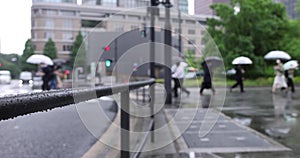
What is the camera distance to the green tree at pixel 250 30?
26188 mm

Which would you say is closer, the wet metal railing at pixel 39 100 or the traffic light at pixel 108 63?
the wet metal railing at pixel 39 100

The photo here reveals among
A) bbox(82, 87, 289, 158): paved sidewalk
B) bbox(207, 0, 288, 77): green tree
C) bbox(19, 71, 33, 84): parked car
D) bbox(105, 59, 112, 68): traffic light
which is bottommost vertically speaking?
bbox(82, 87, 289, 158): paved sidewalk

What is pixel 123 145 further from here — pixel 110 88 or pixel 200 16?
pixel 200 16

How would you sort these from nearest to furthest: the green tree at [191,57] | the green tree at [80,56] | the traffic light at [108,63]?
the green tree at [80,56], the traffic light at [108,63], the green tree at [191,57]

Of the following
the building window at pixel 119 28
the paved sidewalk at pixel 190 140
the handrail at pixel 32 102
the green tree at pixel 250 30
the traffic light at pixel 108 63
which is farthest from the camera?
the green tree at pixel 250 30

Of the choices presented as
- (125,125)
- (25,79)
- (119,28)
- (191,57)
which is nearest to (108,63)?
(119,28)

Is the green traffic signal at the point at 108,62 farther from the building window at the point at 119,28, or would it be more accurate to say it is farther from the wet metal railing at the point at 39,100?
the wet metal railing at the point at 39,100

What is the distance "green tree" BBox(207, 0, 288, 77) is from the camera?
26188 mm

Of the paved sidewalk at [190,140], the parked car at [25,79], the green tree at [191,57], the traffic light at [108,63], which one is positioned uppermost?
the green tree at [191,57]

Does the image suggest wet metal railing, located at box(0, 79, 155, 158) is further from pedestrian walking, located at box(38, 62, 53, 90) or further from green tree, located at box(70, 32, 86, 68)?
pedestrian walking, located at box(38, 62, 53, 90)

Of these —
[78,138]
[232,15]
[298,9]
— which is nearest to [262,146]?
[78,138]

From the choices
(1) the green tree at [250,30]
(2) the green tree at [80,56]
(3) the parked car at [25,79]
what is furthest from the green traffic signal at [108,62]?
(1) the green tree at [250,30]

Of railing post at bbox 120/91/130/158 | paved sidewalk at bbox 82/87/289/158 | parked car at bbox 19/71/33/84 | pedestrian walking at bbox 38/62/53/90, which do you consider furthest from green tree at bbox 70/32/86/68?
pedestrian walking at bbox 38/62/53/90

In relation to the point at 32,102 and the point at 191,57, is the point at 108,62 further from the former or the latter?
the point at 32,102
